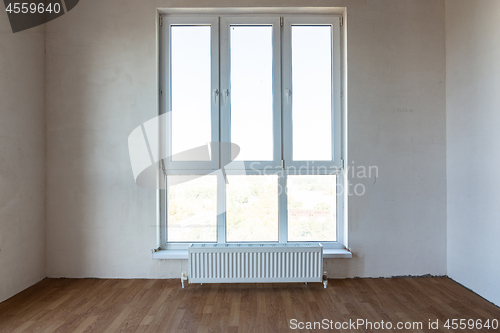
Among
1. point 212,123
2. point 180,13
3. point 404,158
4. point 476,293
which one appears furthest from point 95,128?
point 476,293

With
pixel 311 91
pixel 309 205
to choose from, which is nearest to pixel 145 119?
pixel 311 91

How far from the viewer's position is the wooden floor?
2.35 meters

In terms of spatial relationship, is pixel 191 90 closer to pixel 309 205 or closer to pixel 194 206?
pixel 194 206

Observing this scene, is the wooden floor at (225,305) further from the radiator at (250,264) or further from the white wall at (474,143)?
the white wall at (474,143)

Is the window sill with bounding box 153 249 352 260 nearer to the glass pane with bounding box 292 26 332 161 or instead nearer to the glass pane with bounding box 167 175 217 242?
the glass pane with bounding box 167 175 217 242

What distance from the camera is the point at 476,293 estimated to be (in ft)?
9.34

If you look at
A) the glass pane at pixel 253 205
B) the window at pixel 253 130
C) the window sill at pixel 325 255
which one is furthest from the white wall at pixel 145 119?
the glass pane at pixel 253 205

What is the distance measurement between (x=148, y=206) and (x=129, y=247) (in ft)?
1.63

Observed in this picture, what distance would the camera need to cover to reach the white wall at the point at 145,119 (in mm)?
3264

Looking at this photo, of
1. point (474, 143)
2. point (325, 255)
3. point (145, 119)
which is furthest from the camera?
point (145, 119)

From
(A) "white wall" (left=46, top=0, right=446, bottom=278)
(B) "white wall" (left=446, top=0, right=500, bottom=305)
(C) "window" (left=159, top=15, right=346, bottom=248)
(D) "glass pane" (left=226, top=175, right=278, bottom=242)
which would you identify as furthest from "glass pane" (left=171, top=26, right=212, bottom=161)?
(B) "white wall" (left=446, top=0, right=500, bottom=305)

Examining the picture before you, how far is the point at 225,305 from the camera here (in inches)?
105

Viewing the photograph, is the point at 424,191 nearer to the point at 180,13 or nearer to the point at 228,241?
the point at 228,241

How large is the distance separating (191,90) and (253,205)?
1.49 metres
